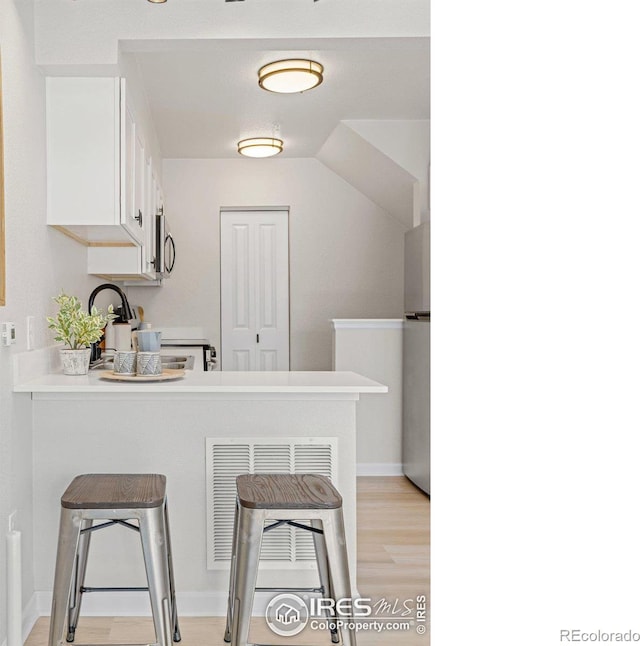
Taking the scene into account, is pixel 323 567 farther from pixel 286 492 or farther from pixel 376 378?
pixel 376 378

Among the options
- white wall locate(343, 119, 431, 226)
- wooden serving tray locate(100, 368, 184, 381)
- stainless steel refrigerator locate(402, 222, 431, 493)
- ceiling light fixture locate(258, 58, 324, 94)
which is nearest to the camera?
wooden serving tray locate(100, 368, 184, 381)

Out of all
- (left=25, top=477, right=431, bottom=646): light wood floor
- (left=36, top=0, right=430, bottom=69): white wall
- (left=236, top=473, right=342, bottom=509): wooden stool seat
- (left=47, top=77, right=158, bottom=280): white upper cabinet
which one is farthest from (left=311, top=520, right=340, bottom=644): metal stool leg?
(left=36, top=0, right=430, bottom=69): white wall

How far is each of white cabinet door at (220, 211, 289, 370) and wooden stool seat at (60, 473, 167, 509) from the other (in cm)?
383

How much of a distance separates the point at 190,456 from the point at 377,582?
3.06 feet

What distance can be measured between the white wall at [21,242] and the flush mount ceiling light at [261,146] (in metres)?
2.51

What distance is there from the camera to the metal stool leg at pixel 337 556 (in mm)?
1704

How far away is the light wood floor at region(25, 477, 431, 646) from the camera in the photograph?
2.09 metres

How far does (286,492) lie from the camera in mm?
1770

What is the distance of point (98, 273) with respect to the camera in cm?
353

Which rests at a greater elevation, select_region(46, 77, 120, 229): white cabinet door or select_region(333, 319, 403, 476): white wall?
select_region(46, 77, 120, 229): white cabinet door

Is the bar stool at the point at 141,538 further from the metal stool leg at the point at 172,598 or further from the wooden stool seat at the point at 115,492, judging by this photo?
the metal stool leg at the point at 172,598

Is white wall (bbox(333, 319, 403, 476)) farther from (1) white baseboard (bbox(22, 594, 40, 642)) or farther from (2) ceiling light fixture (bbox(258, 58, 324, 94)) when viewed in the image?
(1) white baseboard (bbox(22, 594, 40, 642))

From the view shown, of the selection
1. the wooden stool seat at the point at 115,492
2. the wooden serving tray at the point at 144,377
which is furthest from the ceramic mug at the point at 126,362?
the wooden stool seat at the point at 115,492

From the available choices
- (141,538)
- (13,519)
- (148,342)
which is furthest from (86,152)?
(141,538)
